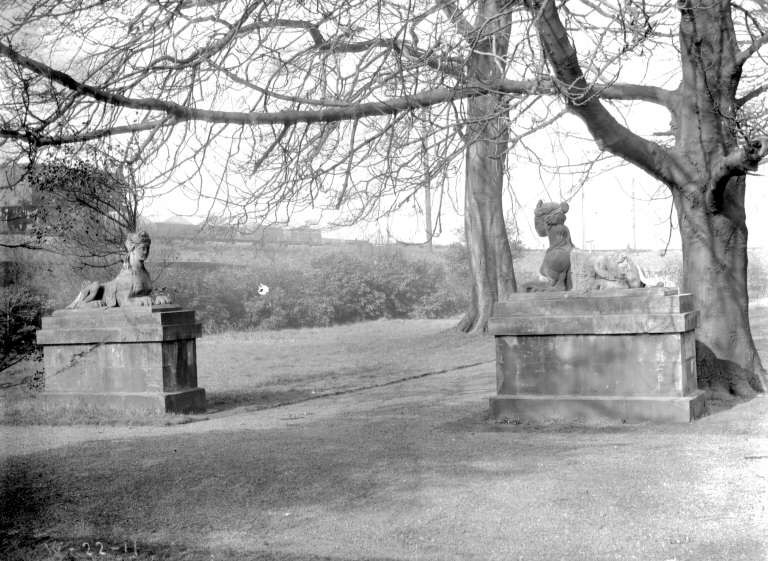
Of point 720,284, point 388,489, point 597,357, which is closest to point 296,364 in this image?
point 720,284

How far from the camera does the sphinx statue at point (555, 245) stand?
10.0 m

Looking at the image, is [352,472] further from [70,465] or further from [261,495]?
[70,465]

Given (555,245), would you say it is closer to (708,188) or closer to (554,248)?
(554,248)

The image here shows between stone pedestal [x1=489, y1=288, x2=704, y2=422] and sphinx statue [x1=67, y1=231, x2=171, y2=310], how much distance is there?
198 inches

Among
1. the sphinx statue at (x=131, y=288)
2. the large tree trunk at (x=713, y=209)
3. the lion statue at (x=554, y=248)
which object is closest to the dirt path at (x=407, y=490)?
the large tree trunk at (x=713, y=209)

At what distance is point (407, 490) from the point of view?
21.4ft

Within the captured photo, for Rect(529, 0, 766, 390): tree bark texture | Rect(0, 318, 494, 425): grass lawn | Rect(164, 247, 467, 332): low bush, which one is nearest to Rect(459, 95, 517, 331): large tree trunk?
Rect(0, 318, 494, 425): grass lawn

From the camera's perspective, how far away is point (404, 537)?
5.41 metres

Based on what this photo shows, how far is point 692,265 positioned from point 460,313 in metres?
26.2

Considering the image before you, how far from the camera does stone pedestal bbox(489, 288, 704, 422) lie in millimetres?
9164

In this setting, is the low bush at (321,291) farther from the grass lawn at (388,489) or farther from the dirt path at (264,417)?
the grass lawn at (388,489)

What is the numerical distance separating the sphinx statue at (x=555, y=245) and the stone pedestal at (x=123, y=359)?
4978mm

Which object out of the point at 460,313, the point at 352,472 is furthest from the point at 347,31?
the point at 460,313

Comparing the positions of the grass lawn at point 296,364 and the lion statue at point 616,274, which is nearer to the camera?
the lion statue at point 616,274
